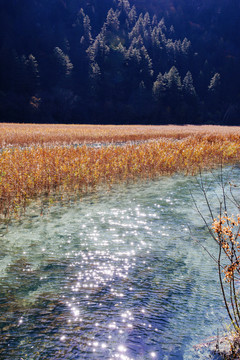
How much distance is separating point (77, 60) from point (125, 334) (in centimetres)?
8506

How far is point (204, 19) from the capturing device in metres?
126

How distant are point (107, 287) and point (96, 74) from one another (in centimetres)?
7556

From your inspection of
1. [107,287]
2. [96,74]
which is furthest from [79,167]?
[96,74]

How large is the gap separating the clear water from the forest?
206ft

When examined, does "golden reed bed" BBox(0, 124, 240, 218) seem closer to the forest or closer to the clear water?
the clear water

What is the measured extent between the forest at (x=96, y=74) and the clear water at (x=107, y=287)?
62.9m

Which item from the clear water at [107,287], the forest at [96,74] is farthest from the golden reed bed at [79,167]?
the forest at [96,74]

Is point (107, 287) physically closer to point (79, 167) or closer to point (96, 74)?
point (79, 167)

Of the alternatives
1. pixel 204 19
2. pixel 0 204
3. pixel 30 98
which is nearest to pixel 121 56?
pixel 30 98

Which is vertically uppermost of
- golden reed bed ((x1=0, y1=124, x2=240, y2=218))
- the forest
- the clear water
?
the forest

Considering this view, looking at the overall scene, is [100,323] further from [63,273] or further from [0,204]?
[0,204]

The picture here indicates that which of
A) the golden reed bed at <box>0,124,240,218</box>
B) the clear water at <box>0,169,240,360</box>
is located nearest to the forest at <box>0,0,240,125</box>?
the golden reed bed at <box>0,124,240,218</box>

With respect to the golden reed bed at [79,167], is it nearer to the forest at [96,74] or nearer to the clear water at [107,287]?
the clear water at [107,287]

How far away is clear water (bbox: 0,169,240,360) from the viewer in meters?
3.36
